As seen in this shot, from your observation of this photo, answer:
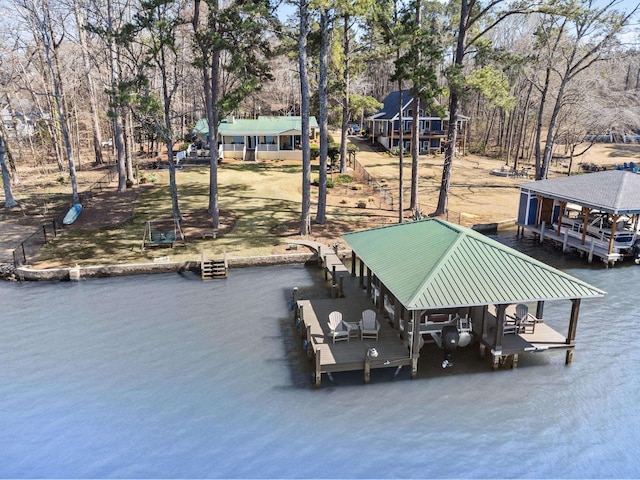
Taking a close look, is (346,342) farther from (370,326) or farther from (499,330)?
(499,330)

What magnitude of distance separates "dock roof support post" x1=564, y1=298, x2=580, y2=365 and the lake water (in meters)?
0.31

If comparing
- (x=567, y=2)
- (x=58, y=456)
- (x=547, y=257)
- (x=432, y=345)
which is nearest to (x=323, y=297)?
(x=432, y=345)

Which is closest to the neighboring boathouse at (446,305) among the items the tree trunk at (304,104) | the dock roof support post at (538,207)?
the tree trunk at (304,104)

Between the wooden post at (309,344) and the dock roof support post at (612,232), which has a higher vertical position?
the dock roof support post at (612,232)

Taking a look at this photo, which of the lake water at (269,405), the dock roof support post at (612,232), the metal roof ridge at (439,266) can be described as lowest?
the lake water at (269,405)

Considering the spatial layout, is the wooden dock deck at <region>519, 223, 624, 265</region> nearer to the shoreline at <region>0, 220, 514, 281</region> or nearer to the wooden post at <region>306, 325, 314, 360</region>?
the shoreline at <region>0, 220, 514, 281</region>

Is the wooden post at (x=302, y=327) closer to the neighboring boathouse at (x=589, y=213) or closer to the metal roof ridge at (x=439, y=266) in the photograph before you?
the metal roof ridge at (x=439, y=266)

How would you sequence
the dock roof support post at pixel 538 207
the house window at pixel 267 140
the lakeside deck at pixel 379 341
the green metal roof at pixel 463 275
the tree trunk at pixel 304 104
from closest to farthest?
the green metal roof at pixel 463 275, the lakeside deck at pixel 379 341, the tree trunk at pixel 304 104, the dock roof support post at pixel 538 207, the house window at pixel 267 140

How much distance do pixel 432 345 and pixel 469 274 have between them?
316cm

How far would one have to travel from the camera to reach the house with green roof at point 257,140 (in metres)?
43.8

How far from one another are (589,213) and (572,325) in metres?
12.5

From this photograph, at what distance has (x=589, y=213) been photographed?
23.8 meters

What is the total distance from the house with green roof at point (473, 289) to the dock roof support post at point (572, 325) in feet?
0.07

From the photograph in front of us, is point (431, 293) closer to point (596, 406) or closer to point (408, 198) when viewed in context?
point (596, 406)
